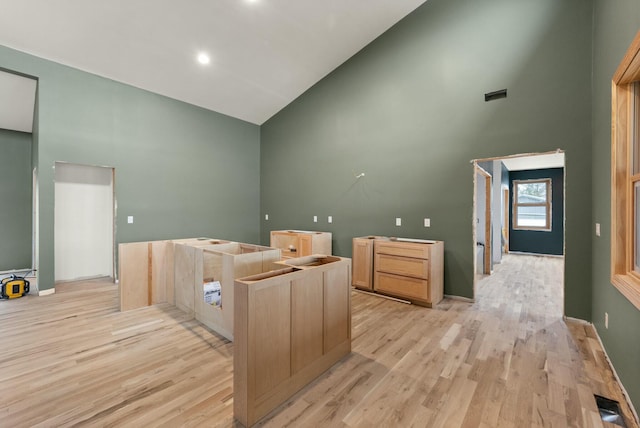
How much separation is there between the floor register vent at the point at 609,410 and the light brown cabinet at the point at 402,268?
194 centimetres

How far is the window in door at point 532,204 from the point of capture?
28.1 ft

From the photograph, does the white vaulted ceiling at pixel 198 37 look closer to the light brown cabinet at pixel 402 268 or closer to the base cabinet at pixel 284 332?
the light brown cabinet at pixel 402 268

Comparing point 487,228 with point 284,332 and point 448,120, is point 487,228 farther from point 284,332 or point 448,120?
point 284,332

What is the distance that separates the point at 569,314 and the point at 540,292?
1289mm

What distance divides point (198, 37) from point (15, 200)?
5.31 meters

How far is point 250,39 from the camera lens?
4.54m

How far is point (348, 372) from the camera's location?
7.48 ft

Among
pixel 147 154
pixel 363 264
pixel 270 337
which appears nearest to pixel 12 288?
pixel 147 154

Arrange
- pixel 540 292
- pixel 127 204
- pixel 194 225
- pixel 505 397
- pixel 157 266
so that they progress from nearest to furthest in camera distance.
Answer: pixel 505 397 < pixel 157 266 < pixel 540 292 < pixel 127 204 < pixel 194 225

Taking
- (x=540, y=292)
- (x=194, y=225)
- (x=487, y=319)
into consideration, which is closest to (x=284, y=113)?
(x=194, y=225)

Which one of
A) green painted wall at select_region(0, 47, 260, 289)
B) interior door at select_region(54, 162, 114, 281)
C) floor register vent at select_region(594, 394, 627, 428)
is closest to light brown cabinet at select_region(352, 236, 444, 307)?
floor register vent at select_region(594, 394, 627, 428)

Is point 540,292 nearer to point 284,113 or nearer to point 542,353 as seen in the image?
point 542,353

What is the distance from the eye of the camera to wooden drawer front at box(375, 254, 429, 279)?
387 cm

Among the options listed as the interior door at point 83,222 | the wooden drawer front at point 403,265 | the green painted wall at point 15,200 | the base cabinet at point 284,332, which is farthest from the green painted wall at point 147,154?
the base cabinet at point 284,332
